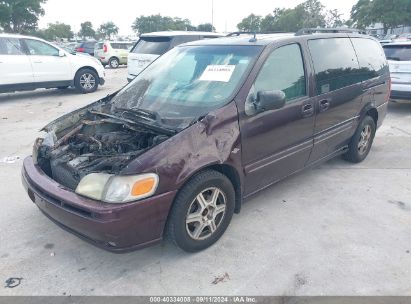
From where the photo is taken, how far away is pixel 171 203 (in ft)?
8.84

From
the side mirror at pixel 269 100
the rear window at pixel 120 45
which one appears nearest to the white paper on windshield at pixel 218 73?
the side mirror at pixel 269 100

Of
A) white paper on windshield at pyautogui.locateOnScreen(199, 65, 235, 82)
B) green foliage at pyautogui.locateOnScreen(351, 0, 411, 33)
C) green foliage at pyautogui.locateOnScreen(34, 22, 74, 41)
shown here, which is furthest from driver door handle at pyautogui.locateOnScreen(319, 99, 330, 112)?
green foliage at pyautogui.locateOnScreen(34, 22, 74, 41)

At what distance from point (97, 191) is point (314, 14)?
49080 mm

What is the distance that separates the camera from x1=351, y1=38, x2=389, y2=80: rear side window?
464 centimetres

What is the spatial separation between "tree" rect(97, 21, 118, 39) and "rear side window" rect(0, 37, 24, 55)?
306 ft

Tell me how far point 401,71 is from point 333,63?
471 centimetres

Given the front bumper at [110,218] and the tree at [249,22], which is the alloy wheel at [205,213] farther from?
the tree at [249,22]

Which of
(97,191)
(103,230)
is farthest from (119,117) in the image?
(103,230)

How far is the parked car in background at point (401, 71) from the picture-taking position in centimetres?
772

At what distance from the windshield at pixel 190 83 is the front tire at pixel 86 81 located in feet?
24.5

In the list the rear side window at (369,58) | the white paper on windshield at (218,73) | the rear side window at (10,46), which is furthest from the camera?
the rear side window at (10,46)

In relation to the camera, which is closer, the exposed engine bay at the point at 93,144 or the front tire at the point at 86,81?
the exposed engine bay at the point at 93,144

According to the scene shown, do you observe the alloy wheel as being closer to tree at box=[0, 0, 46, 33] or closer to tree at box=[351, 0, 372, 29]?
tree at box=[0, 0, 46, 33]

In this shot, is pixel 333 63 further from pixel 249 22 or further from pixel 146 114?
pixel 249 22
